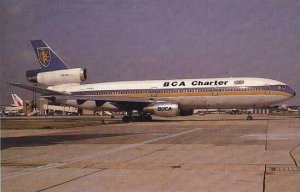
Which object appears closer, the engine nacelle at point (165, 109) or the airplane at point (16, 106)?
the engine nacelle at point (165, 109)

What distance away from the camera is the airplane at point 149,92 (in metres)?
40.4

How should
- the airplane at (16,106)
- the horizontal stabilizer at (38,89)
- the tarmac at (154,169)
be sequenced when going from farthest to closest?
the airplane at (16,106), the horizontal stabilizer at (38,89), the tarmac at (154,169)

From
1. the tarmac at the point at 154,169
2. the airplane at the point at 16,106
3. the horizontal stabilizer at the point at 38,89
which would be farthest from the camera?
the airplane at the point at 16,106

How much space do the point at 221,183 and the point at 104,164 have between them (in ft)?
12.2

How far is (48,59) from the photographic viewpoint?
48.0 meters

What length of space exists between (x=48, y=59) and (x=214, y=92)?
19.4 m

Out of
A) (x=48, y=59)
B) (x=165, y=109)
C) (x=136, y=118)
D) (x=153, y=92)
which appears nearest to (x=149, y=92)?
(x=153, y=92)

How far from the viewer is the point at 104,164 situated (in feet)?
34.1

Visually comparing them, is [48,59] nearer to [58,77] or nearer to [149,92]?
[58,77]

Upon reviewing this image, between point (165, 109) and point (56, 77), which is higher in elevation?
point (56, 77)

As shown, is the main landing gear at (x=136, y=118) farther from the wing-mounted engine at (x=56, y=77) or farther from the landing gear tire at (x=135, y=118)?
the wing-mounted engine at (x=56, y=77)

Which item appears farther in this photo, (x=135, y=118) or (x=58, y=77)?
(x=58, y=77)

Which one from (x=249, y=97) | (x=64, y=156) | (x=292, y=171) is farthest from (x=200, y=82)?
(x=292, y=171)

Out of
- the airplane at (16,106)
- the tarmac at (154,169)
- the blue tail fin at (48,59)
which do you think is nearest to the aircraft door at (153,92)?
the blue tail fin at (48,59)
